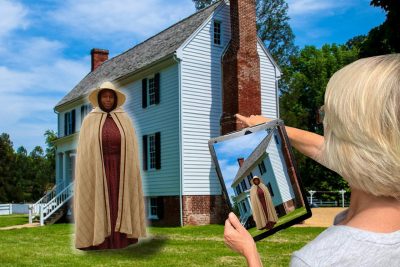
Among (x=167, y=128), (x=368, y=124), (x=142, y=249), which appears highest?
(x=167, y=128)

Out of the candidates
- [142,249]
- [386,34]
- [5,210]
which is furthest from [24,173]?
[142,249]

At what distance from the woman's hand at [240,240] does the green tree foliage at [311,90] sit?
41052 millimetres

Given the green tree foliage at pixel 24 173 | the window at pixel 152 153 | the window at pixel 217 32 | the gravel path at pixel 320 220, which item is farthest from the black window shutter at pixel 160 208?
the green tree foliage at pixel 24 173

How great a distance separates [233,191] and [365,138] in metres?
0.90

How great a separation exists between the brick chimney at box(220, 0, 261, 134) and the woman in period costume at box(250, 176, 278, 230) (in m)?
19.9

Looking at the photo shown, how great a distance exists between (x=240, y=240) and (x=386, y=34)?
15.8 m

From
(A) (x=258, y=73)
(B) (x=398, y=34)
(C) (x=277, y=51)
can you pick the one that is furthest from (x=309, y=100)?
(B) (x=398, y=34)


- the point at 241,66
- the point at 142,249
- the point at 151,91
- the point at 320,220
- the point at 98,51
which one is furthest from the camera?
the point at 98,51

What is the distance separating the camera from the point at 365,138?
132 cm

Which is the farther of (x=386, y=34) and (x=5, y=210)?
(x=5, y=210)

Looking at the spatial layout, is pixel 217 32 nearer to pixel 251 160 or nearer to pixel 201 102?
pixel 201 102

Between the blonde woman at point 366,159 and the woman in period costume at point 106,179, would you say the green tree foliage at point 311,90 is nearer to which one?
the woman in period costume at point 106,179

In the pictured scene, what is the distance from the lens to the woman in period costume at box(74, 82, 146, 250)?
329 centimetres

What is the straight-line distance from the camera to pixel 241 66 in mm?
22469
